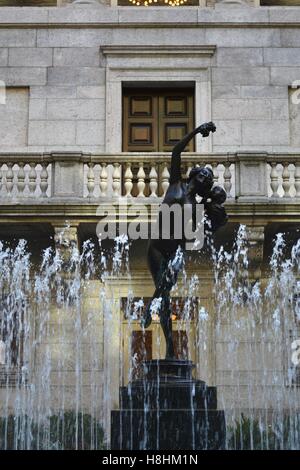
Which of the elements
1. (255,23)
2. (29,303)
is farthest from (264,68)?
(29,303)

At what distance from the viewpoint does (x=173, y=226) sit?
397 inches

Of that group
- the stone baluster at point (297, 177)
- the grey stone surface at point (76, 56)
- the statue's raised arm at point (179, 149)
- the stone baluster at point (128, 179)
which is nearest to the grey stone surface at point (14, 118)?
the grey stone surface at point (76, 56)

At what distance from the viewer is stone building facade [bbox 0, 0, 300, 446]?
1504 centimetres

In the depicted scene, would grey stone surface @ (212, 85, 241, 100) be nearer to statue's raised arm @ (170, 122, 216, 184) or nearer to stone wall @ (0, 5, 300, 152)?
stone wall @ (0, 5, 300, 152)

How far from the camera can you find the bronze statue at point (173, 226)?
33.0 ft

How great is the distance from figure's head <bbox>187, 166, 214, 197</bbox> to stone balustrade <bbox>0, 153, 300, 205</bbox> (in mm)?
4500

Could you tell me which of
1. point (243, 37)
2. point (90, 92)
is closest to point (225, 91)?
point (243, 37)

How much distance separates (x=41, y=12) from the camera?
58.3 ft

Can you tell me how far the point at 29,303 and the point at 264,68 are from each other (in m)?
6.74

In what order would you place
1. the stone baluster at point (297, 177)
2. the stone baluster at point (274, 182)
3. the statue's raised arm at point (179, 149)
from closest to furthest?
the statue's raised arm at point (179, 149), the stone baluster at point (274, 182), the stone baluster at point (297, 177)

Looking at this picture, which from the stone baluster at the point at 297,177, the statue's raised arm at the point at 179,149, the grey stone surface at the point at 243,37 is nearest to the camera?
the statue's raised arm at the point at 179,149

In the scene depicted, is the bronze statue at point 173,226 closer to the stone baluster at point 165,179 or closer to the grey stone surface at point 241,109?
the stone baluster at point 165,179

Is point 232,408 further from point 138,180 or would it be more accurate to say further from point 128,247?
point 138,180

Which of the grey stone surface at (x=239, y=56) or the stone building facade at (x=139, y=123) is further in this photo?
the grey stone surface at (x=239, y=56)
